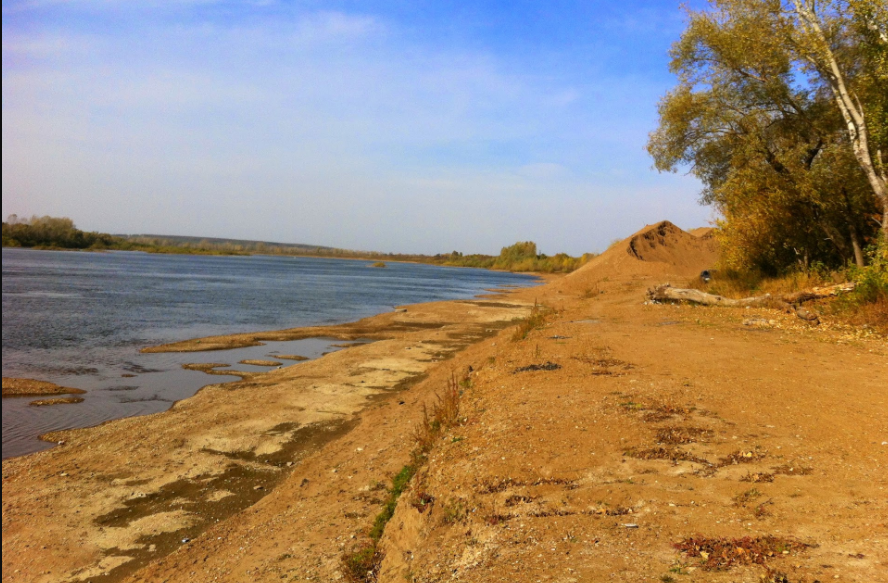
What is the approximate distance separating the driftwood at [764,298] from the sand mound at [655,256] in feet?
57.7

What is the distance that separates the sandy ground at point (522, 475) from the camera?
4121 mm

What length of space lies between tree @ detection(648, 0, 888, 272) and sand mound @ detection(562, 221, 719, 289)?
19097 millimetres

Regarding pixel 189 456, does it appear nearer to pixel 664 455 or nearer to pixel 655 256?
pixel 664 455

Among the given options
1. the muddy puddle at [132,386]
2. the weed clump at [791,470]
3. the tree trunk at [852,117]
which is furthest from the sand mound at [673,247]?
the weed clump at [791,470]

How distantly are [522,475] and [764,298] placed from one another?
12567 millimetres

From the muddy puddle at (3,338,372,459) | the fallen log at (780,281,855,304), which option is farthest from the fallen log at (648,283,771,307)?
the muddy puddle at (3,338,372,459)

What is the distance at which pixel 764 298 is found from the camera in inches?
588

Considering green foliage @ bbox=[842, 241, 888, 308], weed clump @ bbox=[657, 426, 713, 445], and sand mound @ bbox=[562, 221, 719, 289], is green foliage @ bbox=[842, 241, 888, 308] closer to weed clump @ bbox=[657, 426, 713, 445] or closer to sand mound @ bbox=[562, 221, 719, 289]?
weed clump @ bbox=[657, 426, 713, 445]

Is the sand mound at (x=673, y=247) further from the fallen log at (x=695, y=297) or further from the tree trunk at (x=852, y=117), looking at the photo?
the tree trunk at (x=852, y=117)

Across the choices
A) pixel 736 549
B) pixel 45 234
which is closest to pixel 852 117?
pixel 736 549

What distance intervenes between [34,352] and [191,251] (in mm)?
158187

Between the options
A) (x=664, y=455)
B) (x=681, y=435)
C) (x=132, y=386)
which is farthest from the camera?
(x=132, y=386)

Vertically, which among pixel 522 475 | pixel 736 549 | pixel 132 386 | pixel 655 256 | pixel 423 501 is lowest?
pixel 132 386

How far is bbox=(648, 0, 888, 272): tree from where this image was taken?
1337cm
